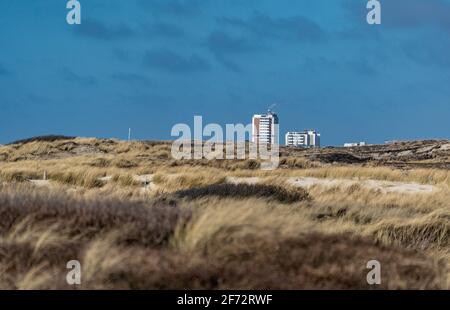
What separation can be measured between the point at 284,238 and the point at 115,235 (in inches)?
71.2

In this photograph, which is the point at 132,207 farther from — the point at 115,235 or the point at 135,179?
the point at 135,179

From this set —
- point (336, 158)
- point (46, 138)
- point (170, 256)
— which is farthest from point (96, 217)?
point (46, 138)

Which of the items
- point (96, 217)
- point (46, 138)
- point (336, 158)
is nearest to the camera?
point (96, 217)

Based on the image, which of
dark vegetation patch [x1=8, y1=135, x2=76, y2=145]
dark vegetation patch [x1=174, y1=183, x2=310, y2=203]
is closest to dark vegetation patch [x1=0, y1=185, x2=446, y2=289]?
dark vegetation patch [x1=174, y1=183, x2=310, y2=203]

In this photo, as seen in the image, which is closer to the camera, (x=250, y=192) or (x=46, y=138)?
(x=250, y=192)

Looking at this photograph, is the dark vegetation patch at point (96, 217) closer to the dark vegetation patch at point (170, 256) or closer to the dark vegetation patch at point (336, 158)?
the dark vegetation patch at point (170, 256)

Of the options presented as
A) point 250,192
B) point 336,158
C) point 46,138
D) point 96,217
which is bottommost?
point 96,217

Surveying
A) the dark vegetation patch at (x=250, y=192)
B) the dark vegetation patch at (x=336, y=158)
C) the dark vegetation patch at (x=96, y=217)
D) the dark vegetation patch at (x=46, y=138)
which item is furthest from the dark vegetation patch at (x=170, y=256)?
the dark vegetation patch at (x=46, y=138)

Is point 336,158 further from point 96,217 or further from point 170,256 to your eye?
point 170,256

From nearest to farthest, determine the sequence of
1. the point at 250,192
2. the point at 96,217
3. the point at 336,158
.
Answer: the point at 96,217 < the point at 250,192 < the point at 336,158

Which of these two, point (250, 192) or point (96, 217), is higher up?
point (250, 192)

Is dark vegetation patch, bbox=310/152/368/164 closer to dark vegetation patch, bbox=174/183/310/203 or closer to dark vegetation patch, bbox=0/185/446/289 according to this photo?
dark vegetation patch, bbox=174/183/310/203
